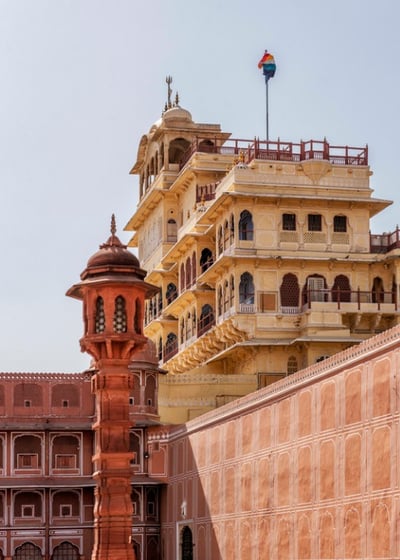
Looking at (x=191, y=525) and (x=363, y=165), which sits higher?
(x=363, y=165)

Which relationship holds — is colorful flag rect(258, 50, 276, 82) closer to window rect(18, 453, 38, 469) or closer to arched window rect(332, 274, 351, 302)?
arched window rect(332, 274, 351, 302)

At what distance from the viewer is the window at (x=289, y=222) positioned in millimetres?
59969

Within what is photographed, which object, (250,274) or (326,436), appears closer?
(326,436)

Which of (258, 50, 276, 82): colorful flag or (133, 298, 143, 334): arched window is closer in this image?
(133, 298, 143, 334): arched window

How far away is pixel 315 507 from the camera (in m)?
36.9

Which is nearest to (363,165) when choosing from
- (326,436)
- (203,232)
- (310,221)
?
(310,221)

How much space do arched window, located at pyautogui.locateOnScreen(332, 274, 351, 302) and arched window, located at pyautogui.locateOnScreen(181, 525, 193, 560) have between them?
40.5ft

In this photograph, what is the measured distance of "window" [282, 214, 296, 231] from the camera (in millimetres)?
59969

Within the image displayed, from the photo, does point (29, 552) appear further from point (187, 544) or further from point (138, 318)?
point (138, 318)

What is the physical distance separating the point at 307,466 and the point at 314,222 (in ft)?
78.1

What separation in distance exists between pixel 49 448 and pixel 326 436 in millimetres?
22933

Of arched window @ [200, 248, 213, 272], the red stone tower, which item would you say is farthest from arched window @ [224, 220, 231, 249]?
the red stone tower

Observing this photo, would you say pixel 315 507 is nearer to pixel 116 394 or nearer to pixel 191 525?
pixel 116 394

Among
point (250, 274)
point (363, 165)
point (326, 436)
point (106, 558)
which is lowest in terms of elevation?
point (106, 558)
